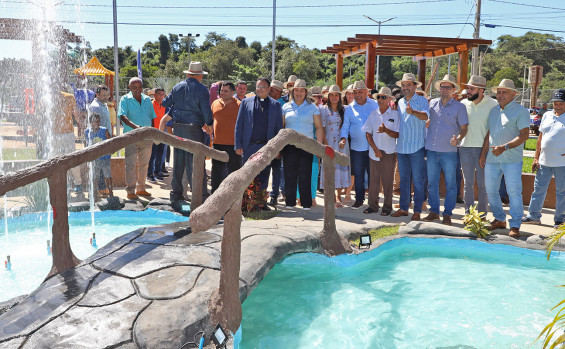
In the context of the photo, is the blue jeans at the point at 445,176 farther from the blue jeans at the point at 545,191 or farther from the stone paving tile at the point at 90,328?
the stone paving tile at the point at 90,328

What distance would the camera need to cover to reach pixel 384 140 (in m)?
7.31

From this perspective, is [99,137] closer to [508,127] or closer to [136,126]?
[136,126]

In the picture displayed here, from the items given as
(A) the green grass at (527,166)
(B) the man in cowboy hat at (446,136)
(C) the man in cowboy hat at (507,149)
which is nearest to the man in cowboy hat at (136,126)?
(B) the man in cowboy hat at (446,136)

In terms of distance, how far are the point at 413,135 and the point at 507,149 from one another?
128cm

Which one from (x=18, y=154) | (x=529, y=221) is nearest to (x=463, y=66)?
(x=529, y=221)

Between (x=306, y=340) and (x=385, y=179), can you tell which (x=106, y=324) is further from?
(x=385, y=179)

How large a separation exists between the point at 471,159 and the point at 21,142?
14807 mm

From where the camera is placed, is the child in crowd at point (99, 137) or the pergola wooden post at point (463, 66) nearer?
the child in crowd at point (99, 137)

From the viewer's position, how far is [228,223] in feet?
10.1

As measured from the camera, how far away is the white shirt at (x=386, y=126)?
23.8 feet

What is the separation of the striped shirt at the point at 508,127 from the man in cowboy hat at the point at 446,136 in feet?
1.28

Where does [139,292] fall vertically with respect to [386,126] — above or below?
below

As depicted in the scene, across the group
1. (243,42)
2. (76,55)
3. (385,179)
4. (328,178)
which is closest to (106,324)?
(328,178)

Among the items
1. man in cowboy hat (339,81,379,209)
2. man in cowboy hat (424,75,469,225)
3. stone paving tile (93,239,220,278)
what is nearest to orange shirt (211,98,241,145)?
man in cowboy hat (339,81,379,209)
